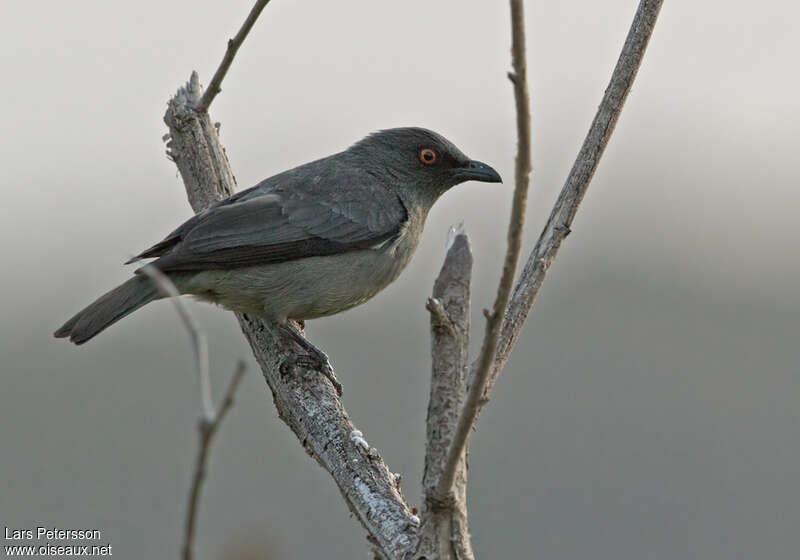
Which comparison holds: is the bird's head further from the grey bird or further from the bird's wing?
the bird's wing

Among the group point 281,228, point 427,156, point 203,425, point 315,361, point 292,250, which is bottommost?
point 315,361

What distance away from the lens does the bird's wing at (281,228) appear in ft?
19.6

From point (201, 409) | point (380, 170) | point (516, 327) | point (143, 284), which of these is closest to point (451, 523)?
point (516, 327)

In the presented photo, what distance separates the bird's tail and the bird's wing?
0.18m

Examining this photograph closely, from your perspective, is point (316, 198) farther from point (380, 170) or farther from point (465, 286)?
point (465, 286)

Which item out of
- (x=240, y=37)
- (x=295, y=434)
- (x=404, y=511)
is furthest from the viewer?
(x=240, y=37)

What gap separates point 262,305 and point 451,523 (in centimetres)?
314

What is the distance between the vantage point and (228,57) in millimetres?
6113

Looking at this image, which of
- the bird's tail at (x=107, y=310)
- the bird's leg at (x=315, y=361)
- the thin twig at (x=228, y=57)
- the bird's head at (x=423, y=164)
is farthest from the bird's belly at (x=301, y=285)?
the thin twig at (x=228, y=57)

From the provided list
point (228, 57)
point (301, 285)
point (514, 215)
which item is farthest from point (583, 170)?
point (228, 57)

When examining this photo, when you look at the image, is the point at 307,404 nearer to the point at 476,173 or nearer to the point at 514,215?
the point at 476,173

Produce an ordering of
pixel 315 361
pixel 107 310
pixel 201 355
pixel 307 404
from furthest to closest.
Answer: pixel 315 361
pixel 107 310
pixel 307 404
pixel 201 355

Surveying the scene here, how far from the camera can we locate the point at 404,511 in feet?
13.9

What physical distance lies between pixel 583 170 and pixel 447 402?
4.95ft
